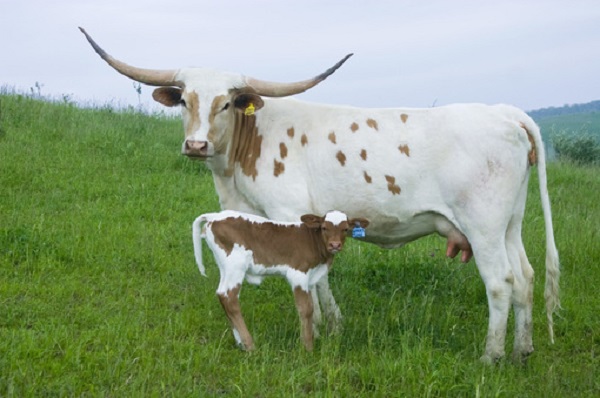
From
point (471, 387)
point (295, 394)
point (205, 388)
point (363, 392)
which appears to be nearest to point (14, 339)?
point (205, 388)

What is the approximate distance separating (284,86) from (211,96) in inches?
29.9

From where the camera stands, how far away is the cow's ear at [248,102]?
7.59 metres

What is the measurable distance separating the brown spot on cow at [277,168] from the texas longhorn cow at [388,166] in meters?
0.01

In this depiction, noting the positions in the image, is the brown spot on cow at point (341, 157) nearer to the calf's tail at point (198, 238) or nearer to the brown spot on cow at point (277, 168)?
the brown spot on cow at point (277, 168)

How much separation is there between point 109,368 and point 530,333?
151 inches

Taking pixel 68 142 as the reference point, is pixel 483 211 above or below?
above

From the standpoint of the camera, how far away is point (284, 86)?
25.5ft

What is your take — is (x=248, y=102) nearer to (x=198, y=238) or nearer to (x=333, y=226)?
(x=198, y=238)

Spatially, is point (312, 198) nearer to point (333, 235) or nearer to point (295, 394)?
point (333, 235)

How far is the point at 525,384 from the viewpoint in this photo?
21.6ft

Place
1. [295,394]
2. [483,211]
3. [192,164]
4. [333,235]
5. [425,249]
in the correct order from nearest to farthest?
[295,394]
[333,235]
[483,211]
[425,249]
[192,164]

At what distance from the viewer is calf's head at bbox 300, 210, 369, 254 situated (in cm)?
651

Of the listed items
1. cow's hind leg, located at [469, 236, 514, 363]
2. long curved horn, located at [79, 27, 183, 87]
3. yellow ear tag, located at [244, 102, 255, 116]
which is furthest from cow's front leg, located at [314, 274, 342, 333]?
long curved horn, located at [79, 27, 183, 87]

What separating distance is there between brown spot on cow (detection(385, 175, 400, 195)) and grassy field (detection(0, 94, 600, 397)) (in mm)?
1130
